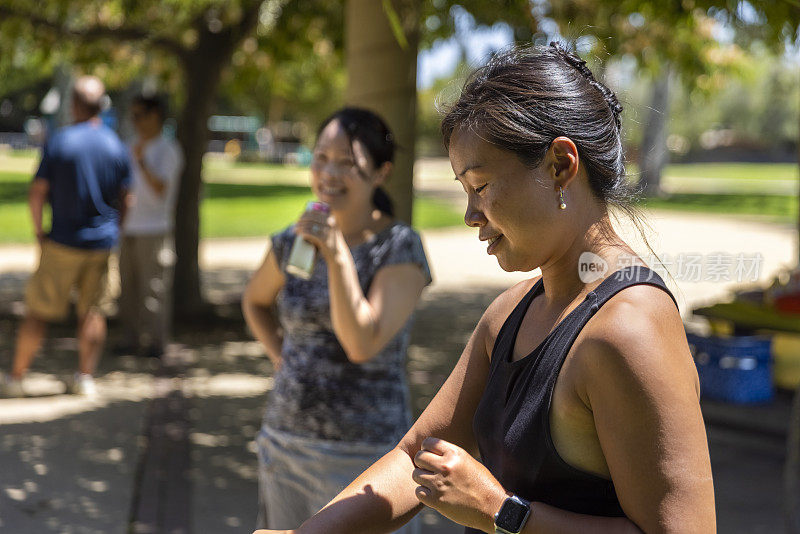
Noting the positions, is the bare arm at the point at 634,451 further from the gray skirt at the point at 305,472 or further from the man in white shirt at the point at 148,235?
the man in white shirt at the point at 148,235

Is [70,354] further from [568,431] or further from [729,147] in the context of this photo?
[729,147]

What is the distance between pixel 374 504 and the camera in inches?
70.5

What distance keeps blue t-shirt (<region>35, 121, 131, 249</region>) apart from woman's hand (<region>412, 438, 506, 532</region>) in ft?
18.8

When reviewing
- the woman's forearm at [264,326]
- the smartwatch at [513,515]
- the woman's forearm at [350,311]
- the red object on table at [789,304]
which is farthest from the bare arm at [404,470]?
the red object on table at [789,304]

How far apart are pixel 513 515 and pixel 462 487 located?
0.29 feet

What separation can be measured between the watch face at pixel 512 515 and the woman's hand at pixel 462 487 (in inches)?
0.4

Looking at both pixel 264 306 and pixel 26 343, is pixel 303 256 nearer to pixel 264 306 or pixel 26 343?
pixel 264 306

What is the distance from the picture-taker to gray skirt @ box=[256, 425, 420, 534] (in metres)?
2.81

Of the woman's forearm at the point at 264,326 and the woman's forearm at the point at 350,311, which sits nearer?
the woman's forearm at the point at 350,311

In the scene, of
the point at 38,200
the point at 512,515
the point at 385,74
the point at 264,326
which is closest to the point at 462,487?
the point at 512,515

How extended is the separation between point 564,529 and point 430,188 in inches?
1373

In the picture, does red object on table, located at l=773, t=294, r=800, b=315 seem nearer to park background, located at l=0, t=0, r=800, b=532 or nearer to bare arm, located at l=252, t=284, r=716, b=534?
park background, located at l=0, t=0, r=800, b=532

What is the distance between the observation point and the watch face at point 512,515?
152cm

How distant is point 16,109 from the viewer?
205 feet
